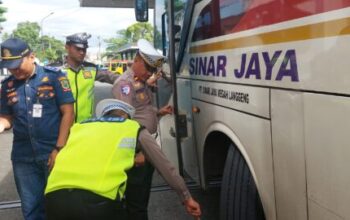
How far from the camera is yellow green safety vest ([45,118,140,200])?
8.52ft

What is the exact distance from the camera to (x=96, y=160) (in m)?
2.62

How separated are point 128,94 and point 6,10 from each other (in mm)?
44290

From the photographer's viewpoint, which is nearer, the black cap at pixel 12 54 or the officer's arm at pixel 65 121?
the black cap at pixel 12 54

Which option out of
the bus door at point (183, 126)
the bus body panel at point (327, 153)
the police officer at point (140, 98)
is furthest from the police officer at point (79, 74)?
the bus body panel at point (327, 153)

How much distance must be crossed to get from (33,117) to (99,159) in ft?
3.85

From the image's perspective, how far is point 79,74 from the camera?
455 cm

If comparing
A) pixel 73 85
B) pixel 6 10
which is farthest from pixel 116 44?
pixel 73 85

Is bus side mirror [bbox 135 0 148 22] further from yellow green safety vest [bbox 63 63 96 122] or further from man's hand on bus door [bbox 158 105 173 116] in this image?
man's hand on bus door [bbox 158 105 173 116]

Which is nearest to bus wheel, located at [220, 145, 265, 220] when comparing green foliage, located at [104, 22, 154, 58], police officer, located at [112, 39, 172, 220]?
police officer, located at [112, 39, 172, 220]

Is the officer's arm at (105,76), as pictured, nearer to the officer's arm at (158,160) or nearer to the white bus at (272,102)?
the white bus at (272,102)

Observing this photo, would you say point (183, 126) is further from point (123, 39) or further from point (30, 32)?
point (123, 39)

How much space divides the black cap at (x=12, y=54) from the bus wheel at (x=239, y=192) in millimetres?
1558

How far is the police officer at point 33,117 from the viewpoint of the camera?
356cm

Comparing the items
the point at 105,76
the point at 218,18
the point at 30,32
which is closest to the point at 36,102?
the point at 218,18
